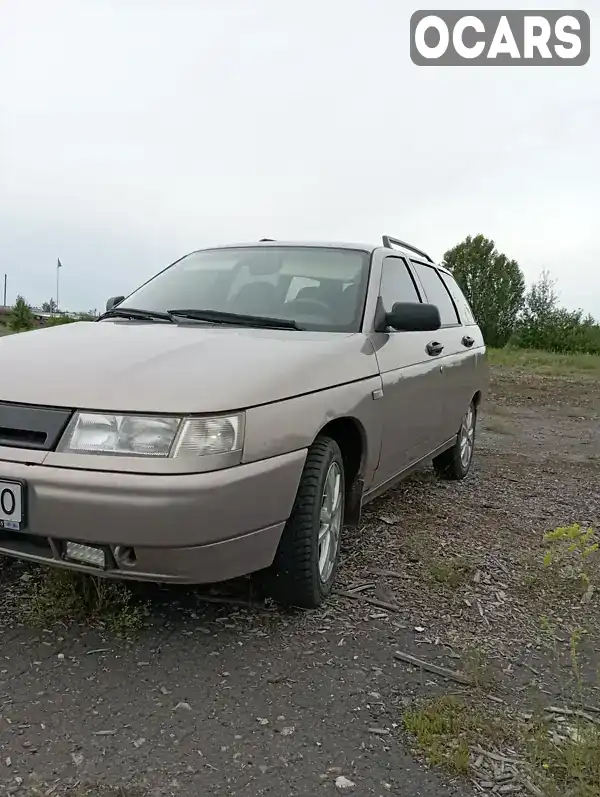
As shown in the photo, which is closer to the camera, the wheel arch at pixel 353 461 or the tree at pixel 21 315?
the wheel arch at pixel 353 461

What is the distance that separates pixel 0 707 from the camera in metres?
2.22

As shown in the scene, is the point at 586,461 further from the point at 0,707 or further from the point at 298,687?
the point at 0,707

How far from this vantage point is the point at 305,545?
279cm

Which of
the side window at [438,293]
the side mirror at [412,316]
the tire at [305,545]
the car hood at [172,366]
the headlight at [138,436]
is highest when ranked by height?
the side window at [438,293]

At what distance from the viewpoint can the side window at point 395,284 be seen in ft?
12.8

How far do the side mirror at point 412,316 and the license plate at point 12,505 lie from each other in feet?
6.56

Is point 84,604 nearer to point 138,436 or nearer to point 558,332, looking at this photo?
point 138,436

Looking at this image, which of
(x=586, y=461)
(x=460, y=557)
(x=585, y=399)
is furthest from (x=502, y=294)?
(x=460, y=557)

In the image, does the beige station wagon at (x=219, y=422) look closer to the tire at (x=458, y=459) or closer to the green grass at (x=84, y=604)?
the green grass at (x=84, y=604)

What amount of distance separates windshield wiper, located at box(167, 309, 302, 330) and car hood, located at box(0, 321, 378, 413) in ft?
0.32

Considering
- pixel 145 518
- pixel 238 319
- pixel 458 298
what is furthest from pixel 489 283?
pixel 145 518

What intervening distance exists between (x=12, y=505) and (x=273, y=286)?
186 cm

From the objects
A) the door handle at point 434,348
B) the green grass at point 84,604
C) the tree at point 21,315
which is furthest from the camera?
the tree at point 21,315

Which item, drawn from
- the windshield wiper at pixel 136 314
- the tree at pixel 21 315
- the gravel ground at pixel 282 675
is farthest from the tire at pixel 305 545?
the tree at pixel 21 315
